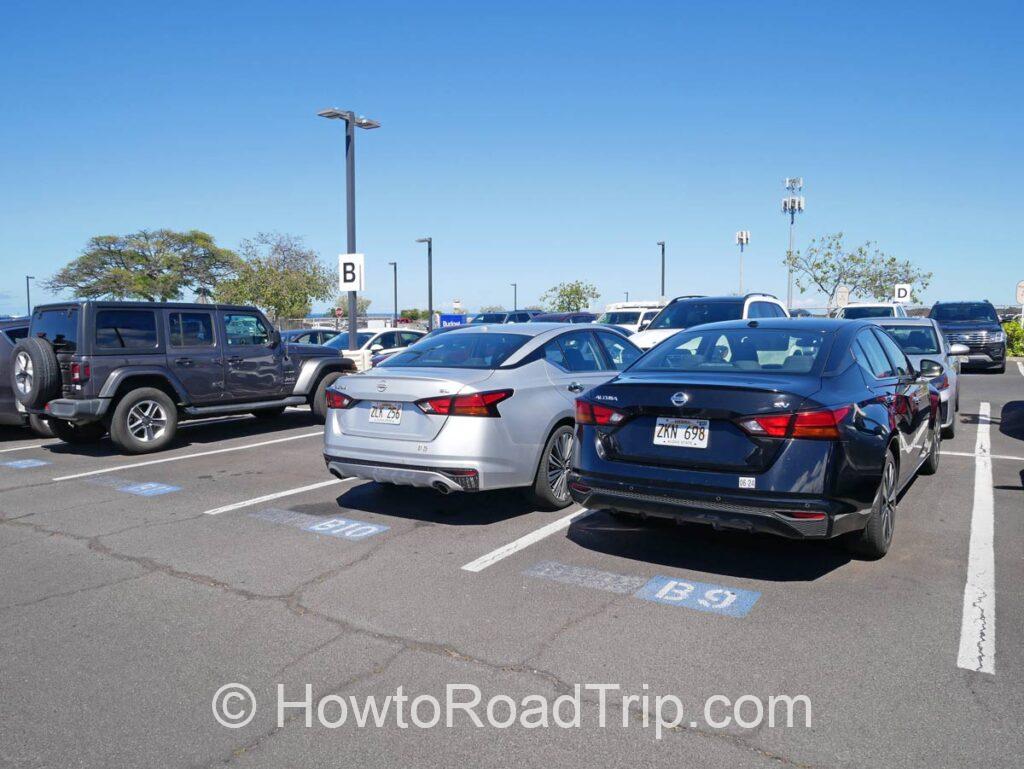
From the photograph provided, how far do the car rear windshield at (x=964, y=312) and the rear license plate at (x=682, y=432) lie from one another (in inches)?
830

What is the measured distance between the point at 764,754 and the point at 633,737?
1.62 feet

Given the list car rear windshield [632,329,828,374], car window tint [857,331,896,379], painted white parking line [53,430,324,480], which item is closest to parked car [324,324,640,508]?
car rear windshield [632,329,828,374]

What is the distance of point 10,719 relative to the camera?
3455mm

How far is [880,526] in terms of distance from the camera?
5.22 m

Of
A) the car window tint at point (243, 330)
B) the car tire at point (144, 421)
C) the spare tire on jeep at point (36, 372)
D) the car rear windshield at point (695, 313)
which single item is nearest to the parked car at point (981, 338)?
the car rear windshield at point (695, 313)

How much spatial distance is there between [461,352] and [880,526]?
3.58 meters

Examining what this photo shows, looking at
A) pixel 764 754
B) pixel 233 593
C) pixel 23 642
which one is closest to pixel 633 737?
pixel 764 754

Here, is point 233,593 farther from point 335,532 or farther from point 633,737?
point 633,737

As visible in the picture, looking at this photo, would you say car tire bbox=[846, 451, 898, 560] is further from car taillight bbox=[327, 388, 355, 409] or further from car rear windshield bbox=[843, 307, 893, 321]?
car rear windshield bbox=[843, 307, 893, 321]

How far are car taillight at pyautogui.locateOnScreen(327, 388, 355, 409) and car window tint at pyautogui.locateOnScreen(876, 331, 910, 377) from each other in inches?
167

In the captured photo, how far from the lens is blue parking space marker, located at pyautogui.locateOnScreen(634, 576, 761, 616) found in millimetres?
4613

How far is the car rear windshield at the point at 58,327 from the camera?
10.0m

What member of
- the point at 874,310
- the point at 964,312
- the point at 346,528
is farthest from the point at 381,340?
the point at 964,312

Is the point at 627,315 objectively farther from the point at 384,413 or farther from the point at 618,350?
the point at 384,413
